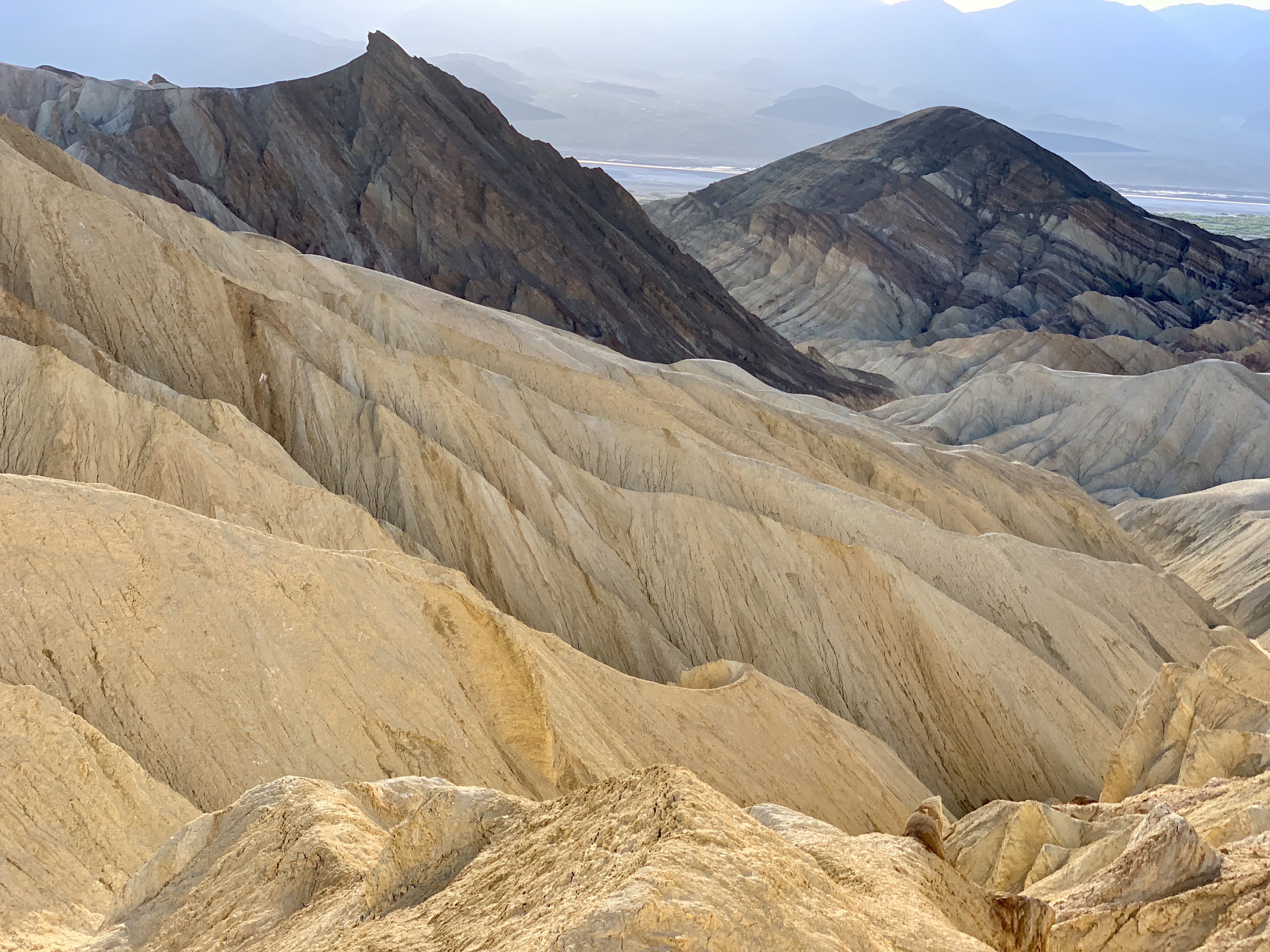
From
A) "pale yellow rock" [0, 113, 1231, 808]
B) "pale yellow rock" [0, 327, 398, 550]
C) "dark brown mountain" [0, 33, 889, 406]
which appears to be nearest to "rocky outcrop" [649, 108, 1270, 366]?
"dark brown mountain" [0, 33, 889, 406]

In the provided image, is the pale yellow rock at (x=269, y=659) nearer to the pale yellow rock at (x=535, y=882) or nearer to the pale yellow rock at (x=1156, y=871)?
the pale yellow rock at (x=535, y=882)

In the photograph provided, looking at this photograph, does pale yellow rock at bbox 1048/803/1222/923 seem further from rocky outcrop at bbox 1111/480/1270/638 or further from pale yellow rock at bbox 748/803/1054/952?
rocky outcrop at bbox 1111/480/1270/638

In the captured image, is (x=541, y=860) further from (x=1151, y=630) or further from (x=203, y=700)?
(x=1151, y=630)

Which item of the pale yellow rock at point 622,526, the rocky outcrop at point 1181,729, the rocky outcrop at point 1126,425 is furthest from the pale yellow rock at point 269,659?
the rocky outcrop at point 1126,425

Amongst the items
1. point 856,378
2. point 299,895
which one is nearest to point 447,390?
point 299,895

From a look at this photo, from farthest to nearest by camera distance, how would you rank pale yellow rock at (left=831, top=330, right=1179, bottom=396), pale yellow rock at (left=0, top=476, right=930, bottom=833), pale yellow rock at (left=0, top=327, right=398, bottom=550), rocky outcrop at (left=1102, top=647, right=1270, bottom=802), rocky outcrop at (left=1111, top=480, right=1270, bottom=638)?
pale yellow rock at (left=831, top=330, right=1179, bottom=396), rocky outcrop at (left=1111, top=480, right=1270, bottom=638), pale yellow rock at (left=0, top=327, right=398, bottom=550), rocky outcrop at (left=1102, top=647, right=1270, bottom=802), pale yellow rock at (left=0, top=476, right=930, bottom=833)

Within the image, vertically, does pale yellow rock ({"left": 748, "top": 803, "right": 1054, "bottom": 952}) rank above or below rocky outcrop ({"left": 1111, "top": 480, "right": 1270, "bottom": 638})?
above

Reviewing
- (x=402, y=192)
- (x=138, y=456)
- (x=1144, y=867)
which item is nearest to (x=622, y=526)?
(x=138, y=456)
